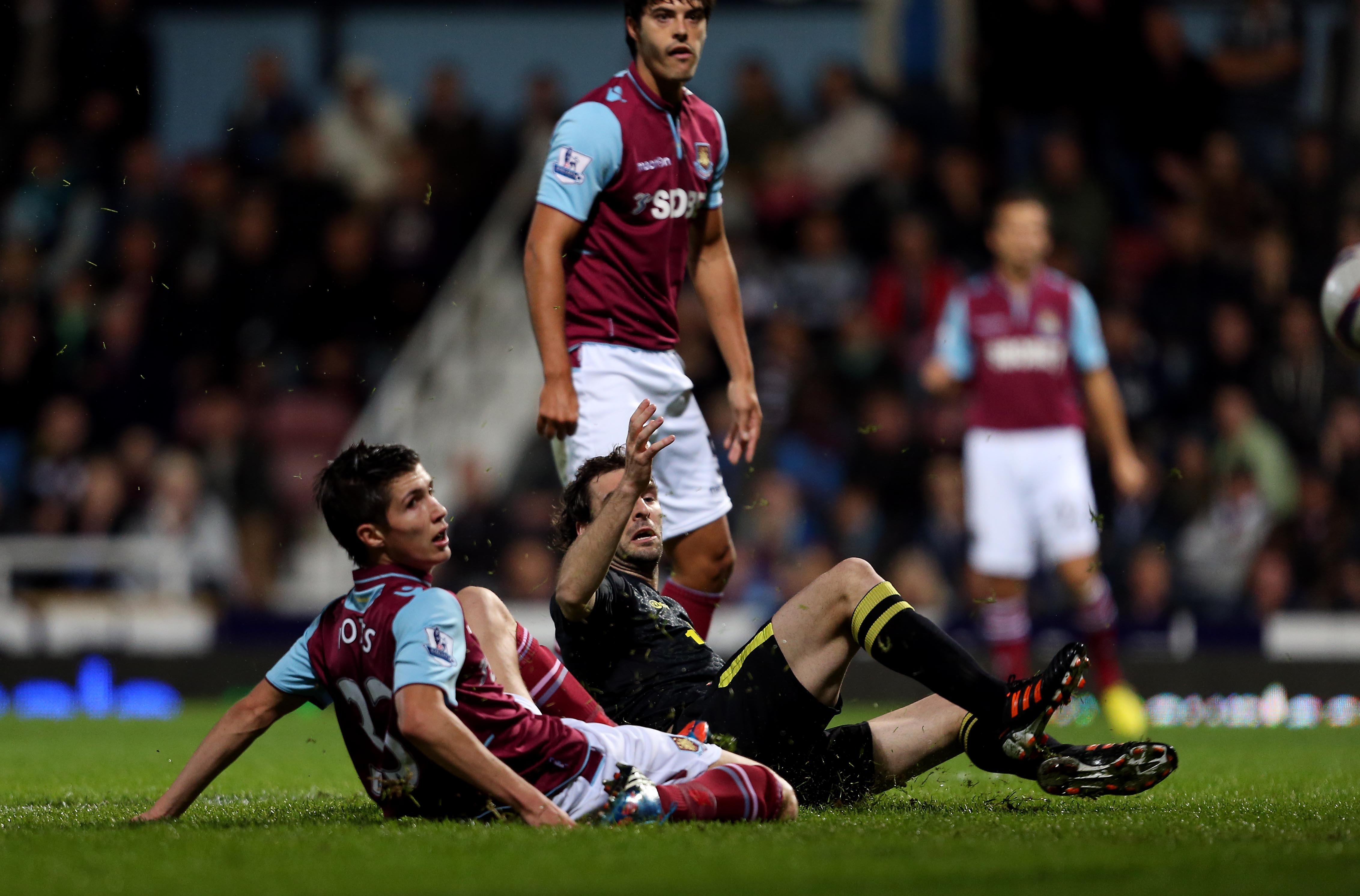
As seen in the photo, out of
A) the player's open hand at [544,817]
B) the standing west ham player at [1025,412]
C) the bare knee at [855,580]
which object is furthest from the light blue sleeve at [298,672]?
the standing west ham player at [1025,412]

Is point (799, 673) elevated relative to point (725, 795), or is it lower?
elevated

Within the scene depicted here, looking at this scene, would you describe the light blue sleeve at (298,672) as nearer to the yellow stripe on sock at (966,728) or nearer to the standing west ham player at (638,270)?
the standing west ham player at (638,270)

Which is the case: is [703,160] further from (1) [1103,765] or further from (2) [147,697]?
(2) [147,697]

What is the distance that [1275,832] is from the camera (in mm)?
4156

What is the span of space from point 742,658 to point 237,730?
137 cm

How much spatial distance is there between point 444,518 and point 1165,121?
34.7ft

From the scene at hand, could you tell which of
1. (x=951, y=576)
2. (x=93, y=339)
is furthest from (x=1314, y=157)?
(x=93, y=339)

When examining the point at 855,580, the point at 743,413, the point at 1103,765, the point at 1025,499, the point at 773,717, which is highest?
the point at 743,413

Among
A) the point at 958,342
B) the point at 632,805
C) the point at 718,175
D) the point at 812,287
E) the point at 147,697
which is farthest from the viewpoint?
the point at 812,287

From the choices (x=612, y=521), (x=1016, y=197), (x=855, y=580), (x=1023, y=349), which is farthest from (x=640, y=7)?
(x=1016, y=197)

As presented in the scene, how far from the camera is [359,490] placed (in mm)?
4293

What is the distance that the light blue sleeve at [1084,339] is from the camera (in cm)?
884

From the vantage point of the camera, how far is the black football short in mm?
4645

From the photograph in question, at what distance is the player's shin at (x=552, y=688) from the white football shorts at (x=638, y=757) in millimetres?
235
